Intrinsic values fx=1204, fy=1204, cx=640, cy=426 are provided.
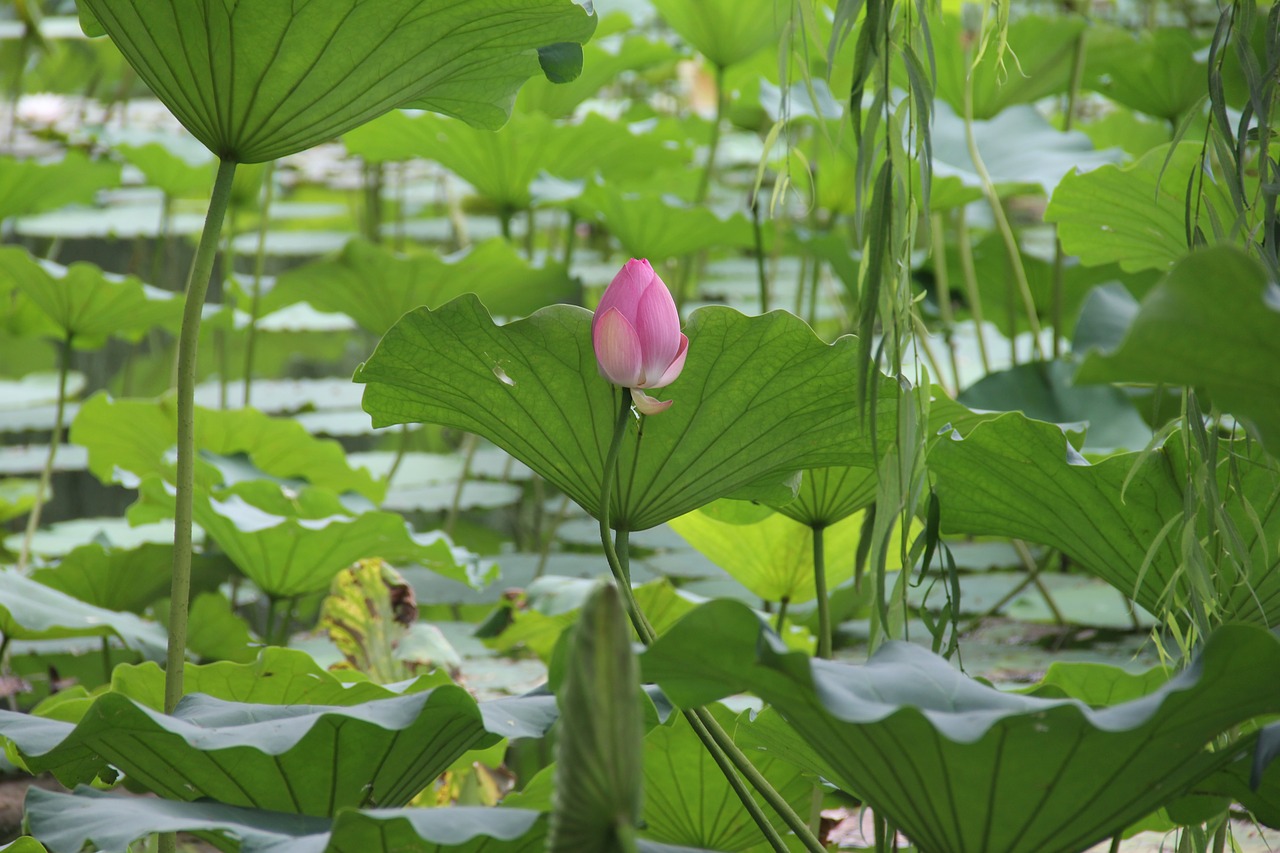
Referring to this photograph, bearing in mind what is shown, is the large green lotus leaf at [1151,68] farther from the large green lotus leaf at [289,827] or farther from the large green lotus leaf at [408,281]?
the large green lotus leaf at [289,827]

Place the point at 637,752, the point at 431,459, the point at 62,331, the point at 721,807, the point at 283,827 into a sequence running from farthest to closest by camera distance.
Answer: the point at 431,459
the point at 62,331
the point at 721,807
the point at 283,827
the point at 637,752

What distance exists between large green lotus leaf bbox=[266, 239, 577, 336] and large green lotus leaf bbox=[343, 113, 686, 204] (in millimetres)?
214

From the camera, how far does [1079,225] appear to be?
112cm

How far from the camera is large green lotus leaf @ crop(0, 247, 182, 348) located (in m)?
1.59

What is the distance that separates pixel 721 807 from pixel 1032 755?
0.41m

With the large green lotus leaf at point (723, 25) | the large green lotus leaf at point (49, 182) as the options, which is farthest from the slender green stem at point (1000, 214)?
the large green lotus leaf at point (49, 182)

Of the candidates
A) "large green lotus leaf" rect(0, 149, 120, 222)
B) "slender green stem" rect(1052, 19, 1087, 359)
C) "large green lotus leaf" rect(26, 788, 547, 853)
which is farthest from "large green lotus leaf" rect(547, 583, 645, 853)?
"large green lotus leaf" rect(0, 149, 120, 222)

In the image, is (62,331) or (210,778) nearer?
(210,778)

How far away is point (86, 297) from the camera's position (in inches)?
65.1

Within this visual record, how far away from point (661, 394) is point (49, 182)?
1860 mm

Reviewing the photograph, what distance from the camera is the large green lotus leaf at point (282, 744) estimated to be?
57 centimetres

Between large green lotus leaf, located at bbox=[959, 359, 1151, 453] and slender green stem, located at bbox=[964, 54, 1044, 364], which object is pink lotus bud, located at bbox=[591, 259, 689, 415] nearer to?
slender green stem, located at bbox=[964, 54, 1044, 364]

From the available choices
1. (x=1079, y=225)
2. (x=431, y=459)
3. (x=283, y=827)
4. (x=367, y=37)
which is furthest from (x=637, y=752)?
(x=431, y=459)

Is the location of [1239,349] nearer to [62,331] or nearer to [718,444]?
[718,444]
